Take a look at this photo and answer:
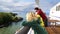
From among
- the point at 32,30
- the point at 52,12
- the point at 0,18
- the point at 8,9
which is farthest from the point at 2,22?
the point at 32,30

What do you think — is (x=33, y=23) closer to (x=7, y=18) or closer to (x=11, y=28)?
(x=11, y=28)

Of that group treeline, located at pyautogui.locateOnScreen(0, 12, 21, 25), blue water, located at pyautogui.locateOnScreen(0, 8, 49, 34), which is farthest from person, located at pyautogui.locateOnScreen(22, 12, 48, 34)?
treeline, located at pyautogui.locateOnScreen(0, 12, 21, 25)

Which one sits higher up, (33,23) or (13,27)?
(33,23)

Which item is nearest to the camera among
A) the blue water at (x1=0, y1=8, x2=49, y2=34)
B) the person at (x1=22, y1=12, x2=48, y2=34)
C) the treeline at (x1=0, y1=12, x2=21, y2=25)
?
the person at (x1=22, y1=12, x2=48, y2=34)

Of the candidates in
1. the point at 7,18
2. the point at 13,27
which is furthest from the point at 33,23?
the point at 7,18

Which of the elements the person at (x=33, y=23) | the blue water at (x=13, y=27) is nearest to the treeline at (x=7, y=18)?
the blue water at (x=13, y=27)

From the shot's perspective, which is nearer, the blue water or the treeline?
the blue water

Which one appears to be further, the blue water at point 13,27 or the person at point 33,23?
the blue water at point 13,27

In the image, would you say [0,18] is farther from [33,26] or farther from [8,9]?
[33,26]

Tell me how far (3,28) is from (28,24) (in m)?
3.10

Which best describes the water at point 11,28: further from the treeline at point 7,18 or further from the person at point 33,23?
the person at point 33,23

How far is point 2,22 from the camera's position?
584cm

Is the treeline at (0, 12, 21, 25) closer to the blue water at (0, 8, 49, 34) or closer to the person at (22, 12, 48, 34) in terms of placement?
the blue water at (0, 8, 49, 34)

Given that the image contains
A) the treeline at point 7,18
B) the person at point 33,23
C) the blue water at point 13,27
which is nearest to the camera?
the person at point 33,23
